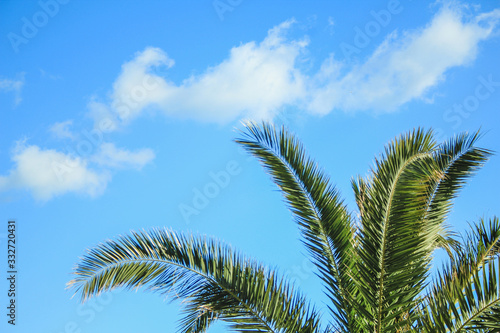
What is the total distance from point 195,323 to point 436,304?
331cm

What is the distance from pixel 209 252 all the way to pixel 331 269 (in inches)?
61.0

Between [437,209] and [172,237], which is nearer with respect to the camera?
[172,237]

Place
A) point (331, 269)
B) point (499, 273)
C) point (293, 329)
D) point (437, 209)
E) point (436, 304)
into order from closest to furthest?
point (499, 273), point (436, 304), point (293, 329), point (331, 269), point (437, 209)

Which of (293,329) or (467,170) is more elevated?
(467,170)

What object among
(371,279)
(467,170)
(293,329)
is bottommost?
(293,329)

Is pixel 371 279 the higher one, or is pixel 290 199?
pixel 290 199

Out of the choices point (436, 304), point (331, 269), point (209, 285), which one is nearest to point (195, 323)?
point (209, 285)

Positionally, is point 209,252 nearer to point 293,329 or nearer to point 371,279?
point 293,329

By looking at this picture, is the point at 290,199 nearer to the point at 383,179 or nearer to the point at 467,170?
the point at 383,179

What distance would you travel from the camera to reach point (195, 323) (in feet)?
23.1

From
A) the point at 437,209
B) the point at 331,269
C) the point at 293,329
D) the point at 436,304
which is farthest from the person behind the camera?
the point at 437,209

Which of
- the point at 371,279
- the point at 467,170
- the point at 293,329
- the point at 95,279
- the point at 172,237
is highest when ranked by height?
the point at 467,170

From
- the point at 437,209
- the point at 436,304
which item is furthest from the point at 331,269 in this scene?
the point at 437,209

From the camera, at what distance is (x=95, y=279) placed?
568 centimetres
